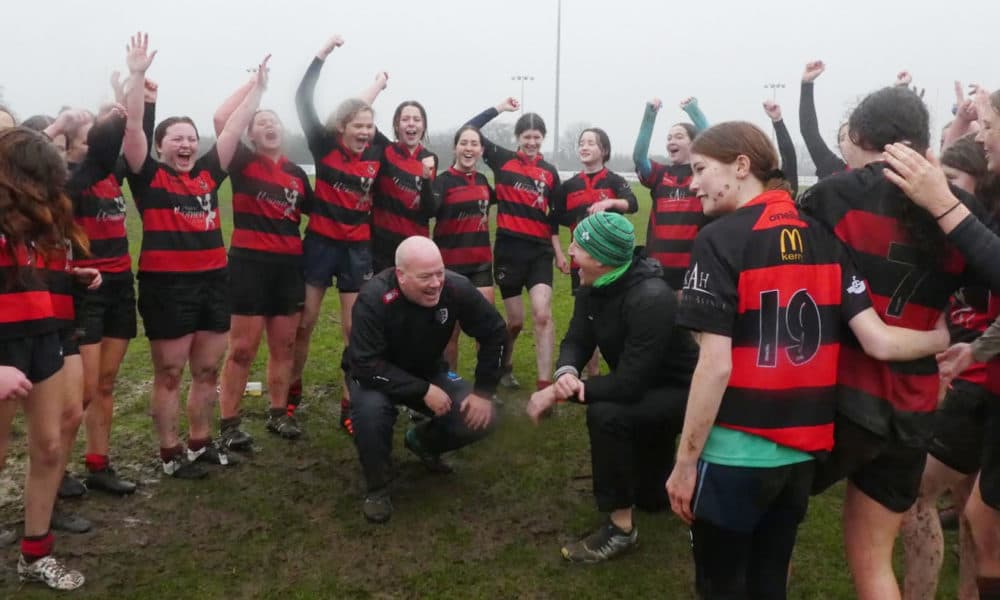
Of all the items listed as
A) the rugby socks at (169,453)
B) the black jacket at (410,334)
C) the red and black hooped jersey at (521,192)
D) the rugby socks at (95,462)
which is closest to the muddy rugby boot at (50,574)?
the rugby socks at (95,462)

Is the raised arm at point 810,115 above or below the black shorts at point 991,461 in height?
above

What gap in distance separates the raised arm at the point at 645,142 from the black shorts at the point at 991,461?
3839 millimetres

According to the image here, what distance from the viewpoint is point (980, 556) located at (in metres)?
3.03

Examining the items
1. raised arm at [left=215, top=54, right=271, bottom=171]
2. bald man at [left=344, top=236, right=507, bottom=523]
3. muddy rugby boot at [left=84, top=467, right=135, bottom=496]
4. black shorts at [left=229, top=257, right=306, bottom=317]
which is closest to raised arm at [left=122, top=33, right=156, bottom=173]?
raised arm at [left=215, top=54, right=271, bottom=171]

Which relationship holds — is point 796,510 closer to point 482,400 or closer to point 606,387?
point 606,387

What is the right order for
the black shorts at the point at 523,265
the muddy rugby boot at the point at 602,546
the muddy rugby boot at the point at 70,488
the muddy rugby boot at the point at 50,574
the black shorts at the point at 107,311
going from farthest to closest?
the black shorts at the point at 523,265, the muddy rugby boot at the point at 70,488, the black shorts at the point at 107,311, the muddy rugby boot at the point at 602,546, the muddy rugby boot at the point at 50,574

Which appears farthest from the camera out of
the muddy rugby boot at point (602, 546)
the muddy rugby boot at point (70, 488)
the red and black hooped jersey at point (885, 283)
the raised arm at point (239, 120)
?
the raised arm at point (239, 120)

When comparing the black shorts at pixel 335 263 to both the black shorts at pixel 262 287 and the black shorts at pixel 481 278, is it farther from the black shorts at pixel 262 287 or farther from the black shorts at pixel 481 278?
the black shorts at pixel 481 278

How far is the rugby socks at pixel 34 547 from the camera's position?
3748 mm

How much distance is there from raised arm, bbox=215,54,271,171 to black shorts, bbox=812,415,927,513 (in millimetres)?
4048

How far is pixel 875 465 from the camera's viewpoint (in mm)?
2748

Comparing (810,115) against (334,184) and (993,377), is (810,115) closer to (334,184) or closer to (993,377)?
(993,377)

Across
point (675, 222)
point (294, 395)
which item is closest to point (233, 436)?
point (294, 395)

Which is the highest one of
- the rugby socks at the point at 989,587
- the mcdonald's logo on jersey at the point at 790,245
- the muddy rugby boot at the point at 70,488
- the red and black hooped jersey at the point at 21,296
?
the mcdonald's logo on jersey at the point at 790,245
